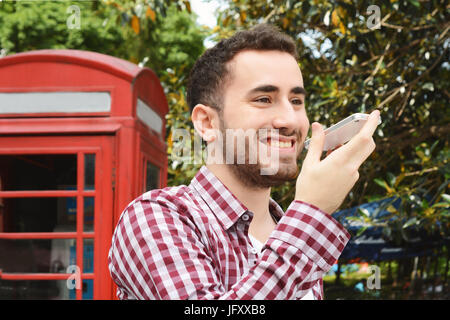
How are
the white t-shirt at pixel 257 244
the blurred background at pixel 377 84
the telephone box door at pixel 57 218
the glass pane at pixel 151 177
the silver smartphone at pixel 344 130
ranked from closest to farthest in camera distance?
the silver smartphone at pixel 344 130, the white t-shirt at pixel 257 244, the telephone box door at pixel 57 218, the glass pane at pixel 151 177, the blurred background at pixel 377 84

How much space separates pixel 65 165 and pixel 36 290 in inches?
31.7

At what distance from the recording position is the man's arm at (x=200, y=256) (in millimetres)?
944

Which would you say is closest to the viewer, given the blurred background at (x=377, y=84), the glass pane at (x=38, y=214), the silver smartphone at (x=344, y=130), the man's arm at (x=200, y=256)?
the man's arm at (x=200, y=256)

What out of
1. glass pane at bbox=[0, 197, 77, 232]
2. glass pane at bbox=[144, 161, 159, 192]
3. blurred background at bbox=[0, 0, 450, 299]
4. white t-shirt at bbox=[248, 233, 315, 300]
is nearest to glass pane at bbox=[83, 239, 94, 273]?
glass pane at bbox=[0, 197, 77, 232]

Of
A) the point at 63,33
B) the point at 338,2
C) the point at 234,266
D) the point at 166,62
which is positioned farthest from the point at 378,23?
the point at 63,33

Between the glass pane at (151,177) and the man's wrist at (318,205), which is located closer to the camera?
the man's wrist at (318,205)

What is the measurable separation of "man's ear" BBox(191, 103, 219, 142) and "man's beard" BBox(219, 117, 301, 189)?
4 cm

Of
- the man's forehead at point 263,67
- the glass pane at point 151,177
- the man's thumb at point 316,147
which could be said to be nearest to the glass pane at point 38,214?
the glass pane at point 151,177

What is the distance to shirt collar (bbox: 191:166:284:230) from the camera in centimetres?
124

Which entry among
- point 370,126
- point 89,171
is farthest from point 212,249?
point 89,171

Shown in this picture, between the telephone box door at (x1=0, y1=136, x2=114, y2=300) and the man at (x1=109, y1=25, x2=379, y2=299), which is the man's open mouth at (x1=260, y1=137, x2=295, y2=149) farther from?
the telephone box door at (x1=0, y1=136, x2=114, y2=300)

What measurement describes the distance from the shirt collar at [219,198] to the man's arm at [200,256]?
0.37 ft

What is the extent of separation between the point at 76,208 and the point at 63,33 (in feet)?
42.4

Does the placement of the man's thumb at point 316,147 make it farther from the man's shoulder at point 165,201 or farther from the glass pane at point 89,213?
the glass pane at point 89,213
